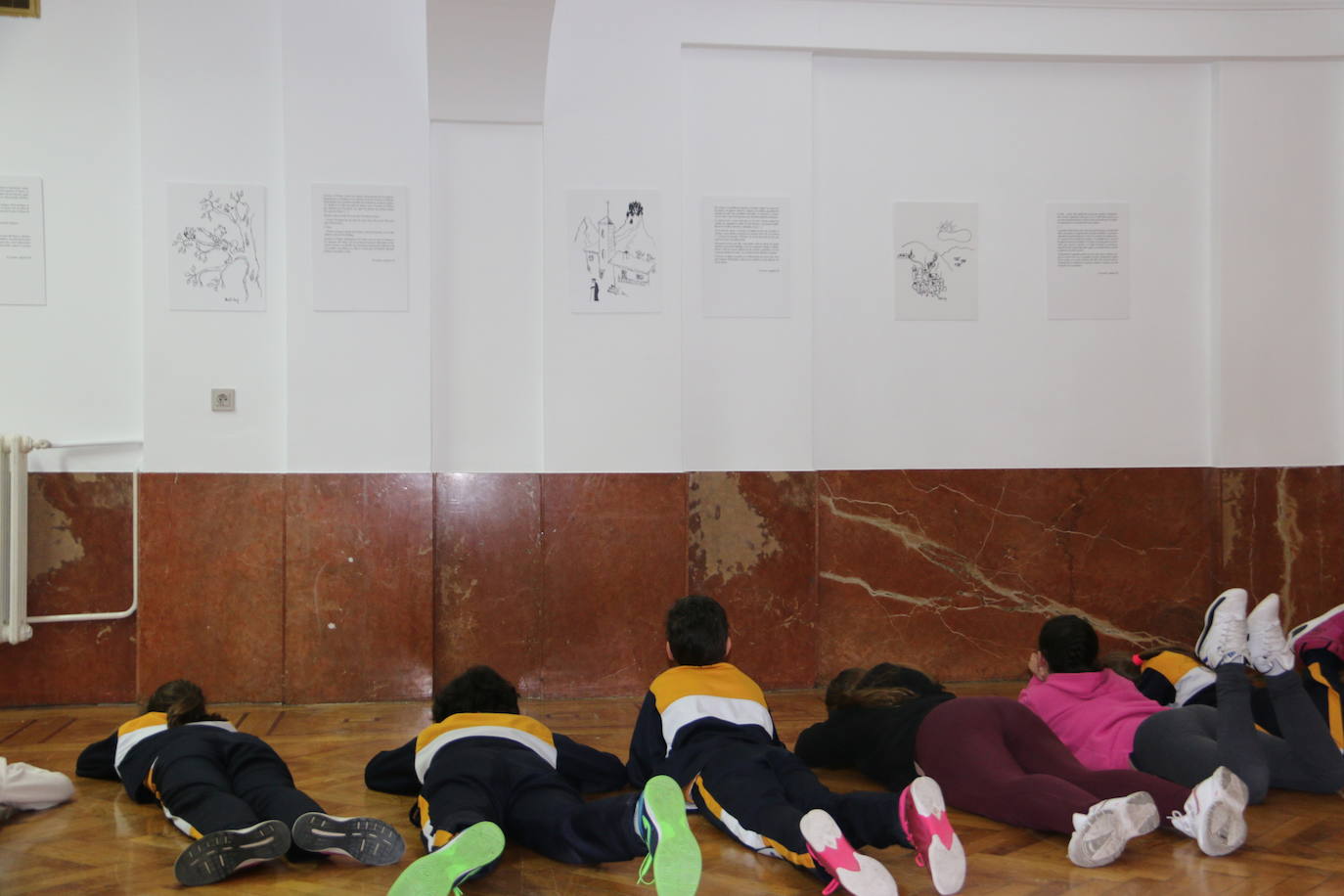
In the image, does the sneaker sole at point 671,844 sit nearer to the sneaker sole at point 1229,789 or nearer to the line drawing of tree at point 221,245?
the sneaker sole at point 1229,789

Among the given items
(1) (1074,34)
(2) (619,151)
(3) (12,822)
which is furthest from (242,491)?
(1) (1074,34)

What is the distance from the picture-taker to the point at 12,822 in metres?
3.24

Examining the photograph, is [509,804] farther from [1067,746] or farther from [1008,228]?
[1008,228]

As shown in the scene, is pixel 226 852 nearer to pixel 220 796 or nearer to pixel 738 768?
pixel 220 796

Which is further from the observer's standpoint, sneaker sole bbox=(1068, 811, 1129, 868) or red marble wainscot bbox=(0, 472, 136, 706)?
red marble wainscot bbox=(0, 472, 136, 706)

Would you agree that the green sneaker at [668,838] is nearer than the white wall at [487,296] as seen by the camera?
Yes

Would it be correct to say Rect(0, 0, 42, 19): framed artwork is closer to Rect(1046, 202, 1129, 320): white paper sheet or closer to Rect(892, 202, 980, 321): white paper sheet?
Rect(892, 202, 980, 321): white paper sheet

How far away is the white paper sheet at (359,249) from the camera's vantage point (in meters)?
5.02

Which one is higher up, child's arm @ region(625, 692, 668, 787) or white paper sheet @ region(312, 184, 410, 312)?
white paper sheet @ region(312, 184, 410, 312)

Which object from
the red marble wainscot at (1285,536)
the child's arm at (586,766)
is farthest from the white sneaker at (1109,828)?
the red marble wainscot at (1285,536)

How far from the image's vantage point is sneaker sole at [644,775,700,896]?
234cm

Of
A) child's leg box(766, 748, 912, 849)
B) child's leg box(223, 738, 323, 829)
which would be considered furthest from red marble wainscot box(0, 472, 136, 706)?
child's leg box(766, 748, 912, 849)

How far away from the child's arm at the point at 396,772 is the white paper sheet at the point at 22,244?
9.76 feet

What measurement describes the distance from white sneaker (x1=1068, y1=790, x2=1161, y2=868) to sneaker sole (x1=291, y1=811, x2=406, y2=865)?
1.67 m
